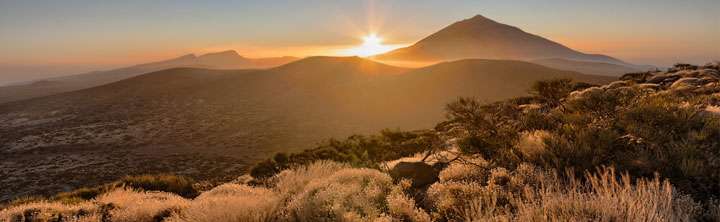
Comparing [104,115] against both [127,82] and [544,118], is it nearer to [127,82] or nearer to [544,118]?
[127,82]

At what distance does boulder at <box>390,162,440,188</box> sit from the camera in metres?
7.31

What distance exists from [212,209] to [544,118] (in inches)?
312

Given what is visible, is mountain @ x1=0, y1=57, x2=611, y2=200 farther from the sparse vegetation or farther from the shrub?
the sparse vegetation

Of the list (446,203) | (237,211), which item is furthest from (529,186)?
(237,211)

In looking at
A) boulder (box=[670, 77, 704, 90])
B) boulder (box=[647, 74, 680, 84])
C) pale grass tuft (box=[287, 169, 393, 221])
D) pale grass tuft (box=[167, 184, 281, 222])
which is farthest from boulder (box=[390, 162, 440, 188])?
boulder (box=[647, 74, 680, 84])

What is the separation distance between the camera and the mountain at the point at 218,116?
25.5m

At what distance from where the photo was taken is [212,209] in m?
5.32

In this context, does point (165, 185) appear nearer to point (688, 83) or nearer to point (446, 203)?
point (446, 203)

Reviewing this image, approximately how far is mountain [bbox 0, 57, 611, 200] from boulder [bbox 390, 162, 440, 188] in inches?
548

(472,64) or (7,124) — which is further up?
(472,64)

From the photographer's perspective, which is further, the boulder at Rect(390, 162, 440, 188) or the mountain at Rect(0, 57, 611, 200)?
the mountain at Rect(0, 57, 611, 200)

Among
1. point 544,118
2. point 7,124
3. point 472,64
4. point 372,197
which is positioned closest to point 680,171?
point 372,197

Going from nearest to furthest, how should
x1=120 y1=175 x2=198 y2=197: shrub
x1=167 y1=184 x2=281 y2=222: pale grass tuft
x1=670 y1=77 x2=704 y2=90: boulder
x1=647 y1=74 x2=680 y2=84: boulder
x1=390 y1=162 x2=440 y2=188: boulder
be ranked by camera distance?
x1=167 y1=184 x2=281 y2=222: pale grass tuft
x1=390 y1=162 x2=440 y2=188: boulder
x1=120 y1=175 x2=198 y2=197: shrub
x1=670 y1=77 x2=704 y2=90: boulder
x1=647 y1=74 x2=680 y2=84: boulder

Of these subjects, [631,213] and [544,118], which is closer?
[631,213]
